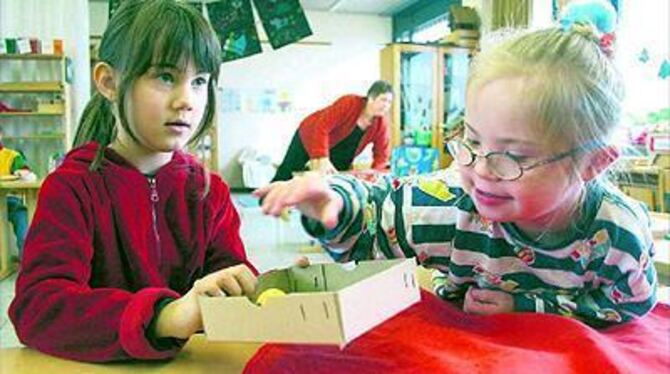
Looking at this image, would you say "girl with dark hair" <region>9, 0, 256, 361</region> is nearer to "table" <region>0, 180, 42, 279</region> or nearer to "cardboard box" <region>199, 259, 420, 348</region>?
"cardboard box" <region>199, 259, 420, 348</region>

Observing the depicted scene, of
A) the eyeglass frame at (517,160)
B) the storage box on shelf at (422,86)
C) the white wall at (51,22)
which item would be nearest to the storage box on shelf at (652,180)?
the storage box on shelf at (422,86)

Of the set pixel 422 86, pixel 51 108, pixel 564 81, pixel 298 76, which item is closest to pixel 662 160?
pixel 422 86

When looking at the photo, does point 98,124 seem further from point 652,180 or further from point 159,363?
point 652,180

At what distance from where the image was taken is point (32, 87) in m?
4.71

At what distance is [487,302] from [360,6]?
8.16 meters

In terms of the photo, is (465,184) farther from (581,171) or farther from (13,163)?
(13,163)

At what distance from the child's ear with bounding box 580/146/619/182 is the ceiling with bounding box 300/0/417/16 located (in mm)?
7841

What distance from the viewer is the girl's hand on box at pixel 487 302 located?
0.82 m

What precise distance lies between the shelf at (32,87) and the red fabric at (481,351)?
15.1 ft

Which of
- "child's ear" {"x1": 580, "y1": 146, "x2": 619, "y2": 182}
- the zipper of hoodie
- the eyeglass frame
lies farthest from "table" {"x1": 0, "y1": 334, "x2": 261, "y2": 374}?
"child's ear" {"x1": 580, "y1": 146, "x2": 619, "y2": 182}

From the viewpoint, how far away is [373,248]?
34.0 inches

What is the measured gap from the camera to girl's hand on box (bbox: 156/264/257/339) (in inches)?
26.2

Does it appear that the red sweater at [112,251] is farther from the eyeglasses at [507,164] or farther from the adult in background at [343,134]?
the adult in background at [343,134]

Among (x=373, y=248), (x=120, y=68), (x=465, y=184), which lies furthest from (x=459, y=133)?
(x=120, y=68)
